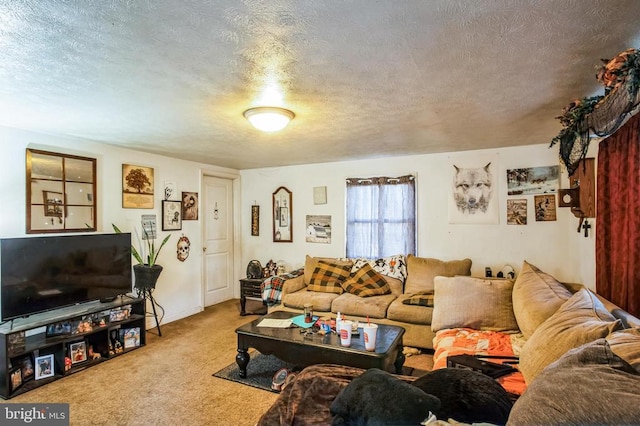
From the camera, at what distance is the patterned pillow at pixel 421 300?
3.39 m

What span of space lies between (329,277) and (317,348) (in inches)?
67.8

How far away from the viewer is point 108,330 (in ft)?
10.7

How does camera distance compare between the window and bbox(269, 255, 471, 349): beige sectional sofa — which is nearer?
bbox(269, 255, 471, 349): beige sectional sofa

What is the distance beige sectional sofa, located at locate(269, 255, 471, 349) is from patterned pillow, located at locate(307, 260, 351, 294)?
28 mm

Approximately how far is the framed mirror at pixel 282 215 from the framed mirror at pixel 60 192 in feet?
8.13

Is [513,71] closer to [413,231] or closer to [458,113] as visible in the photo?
[458,113]

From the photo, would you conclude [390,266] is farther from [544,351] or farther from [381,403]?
[381,403]

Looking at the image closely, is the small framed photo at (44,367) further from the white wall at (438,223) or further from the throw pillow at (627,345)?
the throw pillow at (627,345)

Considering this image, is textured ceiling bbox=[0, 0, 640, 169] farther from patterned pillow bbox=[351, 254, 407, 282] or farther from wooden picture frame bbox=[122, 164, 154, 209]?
patterned pillow bbox=[351, 254, 407, 282]

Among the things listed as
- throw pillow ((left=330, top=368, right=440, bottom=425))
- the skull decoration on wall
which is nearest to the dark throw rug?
throw pillow ((left=330, top=368, right=440, bottom=425))

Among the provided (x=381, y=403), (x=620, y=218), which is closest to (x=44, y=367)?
(x=381, y=403)

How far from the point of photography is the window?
441 centimetres

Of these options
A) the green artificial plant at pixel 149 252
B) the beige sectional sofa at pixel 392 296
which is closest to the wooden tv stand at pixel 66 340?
the green artificial plant at pixel 149 252

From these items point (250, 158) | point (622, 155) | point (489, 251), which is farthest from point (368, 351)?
point (250, 158)
